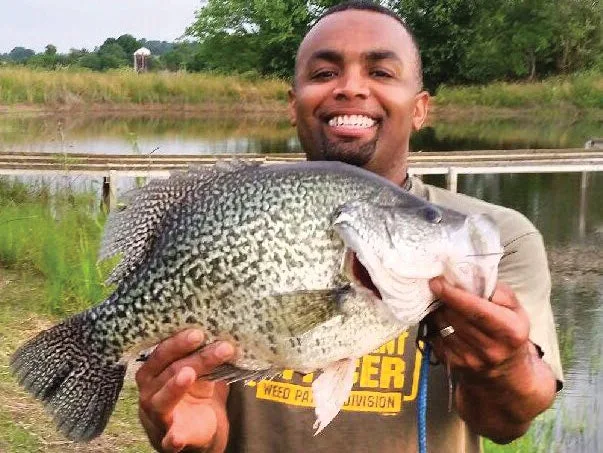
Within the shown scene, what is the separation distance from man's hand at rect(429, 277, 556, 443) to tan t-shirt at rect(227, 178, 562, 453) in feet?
0.57

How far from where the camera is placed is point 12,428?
3992 millimetres

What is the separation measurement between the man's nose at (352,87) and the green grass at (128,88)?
23.8m

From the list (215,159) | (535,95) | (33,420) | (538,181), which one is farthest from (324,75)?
(535,95)

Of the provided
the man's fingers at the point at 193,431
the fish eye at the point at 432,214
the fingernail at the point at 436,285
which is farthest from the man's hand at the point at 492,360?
the man's fingers at the point at 193,431

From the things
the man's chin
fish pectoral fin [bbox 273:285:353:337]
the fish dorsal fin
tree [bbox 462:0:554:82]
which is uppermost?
tree [bbox 462:0:554:82]

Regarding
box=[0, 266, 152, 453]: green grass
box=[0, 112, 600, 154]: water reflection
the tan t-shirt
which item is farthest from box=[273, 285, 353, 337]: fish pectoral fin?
box=[0, 112, 600, 154]: water reflection

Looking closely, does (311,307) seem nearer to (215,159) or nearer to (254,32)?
(215,159)

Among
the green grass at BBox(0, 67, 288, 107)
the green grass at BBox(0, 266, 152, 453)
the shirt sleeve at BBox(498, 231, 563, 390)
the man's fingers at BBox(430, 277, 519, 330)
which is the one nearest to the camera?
the man's fingers at BBox(430, 277, 519, 330)

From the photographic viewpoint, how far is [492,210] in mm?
2336

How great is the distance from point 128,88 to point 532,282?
26.9m

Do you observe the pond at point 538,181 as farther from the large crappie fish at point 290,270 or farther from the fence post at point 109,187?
the large crappie fish at point 290,270

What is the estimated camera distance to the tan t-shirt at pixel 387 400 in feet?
7.23

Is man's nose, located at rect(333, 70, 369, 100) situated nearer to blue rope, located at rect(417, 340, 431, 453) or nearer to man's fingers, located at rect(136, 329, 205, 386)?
blue rope, located at rect(417, 340, 431, 453)

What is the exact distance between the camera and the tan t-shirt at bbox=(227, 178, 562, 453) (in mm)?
2203
